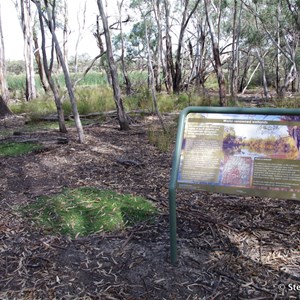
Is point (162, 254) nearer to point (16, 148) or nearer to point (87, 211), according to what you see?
point (87, 211)

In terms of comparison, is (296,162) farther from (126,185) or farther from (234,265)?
(126,185)

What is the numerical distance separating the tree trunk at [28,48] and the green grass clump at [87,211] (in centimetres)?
1563

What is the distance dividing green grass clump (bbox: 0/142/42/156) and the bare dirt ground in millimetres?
1680

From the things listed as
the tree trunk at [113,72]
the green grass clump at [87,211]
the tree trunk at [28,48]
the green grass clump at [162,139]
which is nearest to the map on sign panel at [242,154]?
the green grass clump at [87,211]

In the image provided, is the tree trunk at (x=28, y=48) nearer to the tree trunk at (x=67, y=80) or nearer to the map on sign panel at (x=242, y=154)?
the tree trunk at (x=67, y=80)

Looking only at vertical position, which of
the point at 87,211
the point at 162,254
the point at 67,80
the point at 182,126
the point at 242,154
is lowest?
the point at 162,254

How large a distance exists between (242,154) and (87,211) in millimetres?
1716

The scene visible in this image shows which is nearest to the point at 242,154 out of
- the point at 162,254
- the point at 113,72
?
the point at 162,254

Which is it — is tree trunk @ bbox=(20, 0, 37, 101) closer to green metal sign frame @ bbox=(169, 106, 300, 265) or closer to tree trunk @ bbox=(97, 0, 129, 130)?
tree trunk @ bbox=(97, 0, 129, 130)

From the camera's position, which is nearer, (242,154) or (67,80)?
(242,154)

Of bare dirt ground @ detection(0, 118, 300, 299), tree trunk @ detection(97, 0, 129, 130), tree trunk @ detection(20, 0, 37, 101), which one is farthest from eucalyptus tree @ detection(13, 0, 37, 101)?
bare dirt ground @ detection(0, 118, 300, 299)

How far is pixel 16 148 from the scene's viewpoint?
240 inches

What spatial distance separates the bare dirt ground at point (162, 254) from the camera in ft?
7.79

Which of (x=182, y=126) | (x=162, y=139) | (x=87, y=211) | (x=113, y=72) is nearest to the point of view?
(x=182, y=126)
